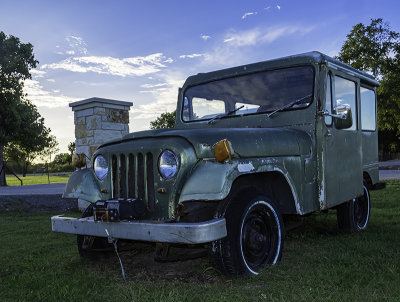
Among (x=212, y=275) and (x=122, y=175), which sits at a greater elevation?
(x=122, y=175)

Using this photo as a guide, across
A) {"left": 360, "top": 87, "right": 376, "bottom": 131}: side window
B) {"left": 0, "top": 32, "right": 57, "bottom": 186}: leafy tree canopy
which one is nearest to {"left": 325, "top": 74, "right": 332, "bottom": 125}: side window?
{"left": 360, "top": 87, "right": 376, "bottom": 131}: side window

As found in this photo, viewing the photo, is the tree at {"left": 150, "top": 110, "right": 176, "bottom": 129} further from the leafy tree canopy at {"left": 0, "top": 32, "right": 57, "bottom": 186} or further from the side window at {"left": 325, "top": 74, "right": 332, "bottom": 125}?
the side window at {"left": 325, "top": 74, "right": 332, "bottom": 125}

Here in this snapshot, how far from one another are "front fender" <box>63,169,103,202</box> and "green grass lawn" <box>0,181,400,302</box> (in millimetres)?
695

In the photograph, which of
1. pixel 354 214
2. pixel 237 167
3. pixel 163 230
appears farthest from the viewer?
pixel 354 214

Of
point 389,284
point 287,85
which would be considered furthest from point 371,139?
point 389,284

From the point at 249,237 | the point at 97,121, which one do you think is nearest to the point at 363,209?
the point at 249,237

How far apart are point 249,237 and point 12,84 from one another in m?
22.9

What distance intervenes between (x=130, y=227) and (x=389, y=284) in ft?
6.56

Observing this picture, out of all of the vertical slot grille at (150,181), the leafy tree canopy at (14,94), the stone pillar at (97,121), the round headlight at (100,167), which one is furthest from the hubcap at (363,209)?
the leafy tree canopy at (14,94)

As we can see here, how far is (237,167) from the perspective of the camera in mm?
3016

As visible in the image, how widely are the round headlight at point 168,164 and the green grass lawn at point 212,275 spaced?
2.85 ft

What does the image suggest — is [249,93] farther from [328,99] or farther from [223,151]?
[223,151]

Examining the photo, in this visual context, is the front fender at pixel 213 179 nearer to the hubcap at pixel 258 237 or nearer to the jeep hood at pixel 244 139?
the jeep hood at pixel 244 139

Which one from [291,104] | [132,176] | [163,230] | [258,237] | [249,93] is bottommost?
[258,237]
